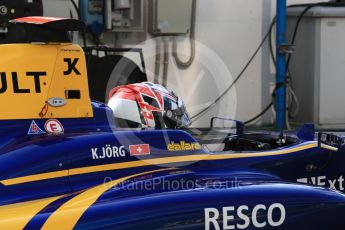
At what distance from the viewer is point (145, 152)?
300 cm

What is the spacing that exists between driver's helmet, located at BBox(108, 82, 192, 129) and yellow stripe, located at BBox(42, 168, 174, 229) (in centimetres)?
63

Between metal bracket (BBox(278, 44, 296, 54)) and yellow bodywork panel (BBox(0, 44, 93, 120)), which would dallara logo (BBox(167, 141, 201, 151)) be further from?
metal bracket (BBox(278, 44, 296, 54))

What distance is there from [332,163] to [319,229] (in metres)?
0.75

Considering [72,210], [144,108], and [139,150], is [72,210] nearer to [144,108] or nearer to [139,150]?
[139,150]

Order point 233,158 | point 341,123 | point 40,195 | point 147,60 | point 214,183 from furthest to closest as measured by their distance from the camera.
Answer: point 341,123 → point 147,60 → point 233,158 → point 214,183 → point 40,195

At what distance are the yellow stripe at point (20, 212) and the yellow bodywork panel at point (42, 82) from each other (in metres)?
0.47

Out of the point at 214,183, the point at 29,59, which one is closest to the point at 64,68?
the point at 29,59

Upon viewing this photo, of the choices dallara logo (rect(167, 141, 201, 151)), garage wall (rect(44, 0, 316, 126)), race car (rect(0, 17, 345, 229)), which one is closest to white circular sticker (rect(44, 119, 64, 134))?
race car (rect(0, 17, 345, 229))

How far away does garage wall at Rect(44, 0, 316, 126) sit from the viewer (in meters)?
7.67

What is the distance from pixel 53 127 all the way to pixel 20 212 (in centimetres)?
55

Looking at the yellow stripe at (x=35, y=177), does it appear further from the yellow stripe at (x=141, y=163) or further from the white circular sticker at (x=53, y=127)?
the white circular sticker at (x=53, y=127)

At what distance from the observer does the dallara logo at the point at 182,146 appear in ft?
10.1

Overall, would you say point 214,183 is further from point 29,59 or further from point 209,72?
point 209,72

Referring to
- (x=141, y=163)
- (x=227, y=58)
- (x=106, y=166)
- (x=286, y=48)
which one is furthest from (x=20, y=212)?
(x=227, y=58)
